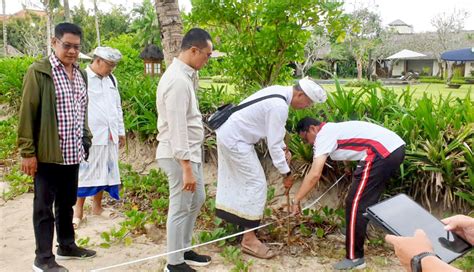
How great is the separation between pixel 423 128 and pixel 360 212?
128 cm

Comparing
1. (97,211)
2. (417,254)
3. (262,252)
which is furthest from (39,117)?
(417,254)

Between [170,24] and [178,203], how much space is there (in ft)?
8.57

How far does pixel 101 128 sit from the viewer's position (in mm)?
4645

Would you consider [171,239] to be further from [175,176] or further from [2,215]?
[2,215]

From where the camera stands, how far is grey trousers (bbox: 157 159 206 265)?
3.31 m

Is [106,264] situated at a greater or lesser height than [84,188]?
lesser

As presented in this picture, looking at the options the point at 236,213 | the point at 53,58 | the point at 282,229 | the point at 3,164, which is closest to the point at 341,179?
the point at 282,229

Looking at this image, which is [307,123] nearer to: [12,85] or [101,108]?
[101,108]

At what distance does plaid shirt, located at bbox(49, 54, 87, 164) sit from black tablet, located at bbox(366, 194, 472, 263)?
7.67 ft

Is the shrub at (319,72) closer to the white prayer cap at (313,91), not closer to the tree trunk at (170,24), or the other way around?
the tree trunk at (170,24)

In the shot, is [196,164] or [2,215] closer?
[196,164]

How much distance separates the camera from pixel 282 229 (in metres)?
4.24

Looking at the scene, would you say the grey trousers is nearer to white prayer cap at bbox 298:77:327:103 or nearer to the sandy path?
the sandy path

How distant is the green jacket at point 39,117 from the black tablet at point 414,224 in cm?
232
